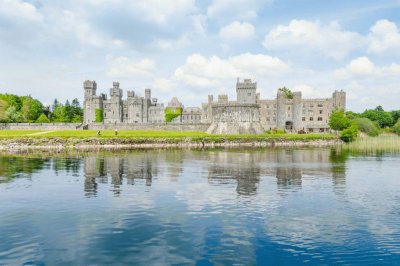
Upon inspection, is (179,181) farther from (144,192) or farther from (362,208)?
(362,208)

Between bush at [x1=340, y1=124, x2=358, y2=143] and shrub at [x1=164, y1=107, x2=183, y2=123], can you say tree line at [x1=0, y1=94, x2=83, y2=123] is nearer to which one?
shrub at [x1=164, y1=107, x2=183, y2=123]

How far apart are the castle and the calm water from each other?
59386 millimetres

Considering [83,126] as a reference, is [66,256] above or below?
below

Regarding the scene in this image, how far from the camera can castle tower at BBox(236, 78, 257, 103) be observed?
11106 centimetres

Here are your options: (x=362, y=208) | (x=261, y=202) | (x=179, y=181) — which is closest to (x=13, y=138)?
(x=179, y=181)

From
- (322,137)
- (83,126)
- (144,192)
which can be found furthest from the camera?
(83,126)

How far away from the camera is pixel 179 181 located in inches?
1071

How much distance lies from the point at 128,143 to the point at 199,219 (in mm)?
51948

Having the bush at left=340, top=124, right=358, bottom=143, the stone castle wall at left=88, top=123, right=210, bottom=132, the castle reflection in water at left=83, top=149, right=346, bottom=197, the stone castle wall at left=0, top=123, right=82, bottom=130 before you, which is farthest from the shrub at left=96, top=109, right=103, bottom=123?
the castle reflection in water at left=83, top=149, right=346, bottom=197

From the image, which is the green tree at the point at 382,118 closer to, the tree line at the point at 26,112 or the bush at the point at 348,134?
the bush at the point at 348,134

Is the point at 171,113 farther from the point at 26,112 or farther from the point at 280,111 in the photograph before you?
the point at 26,112

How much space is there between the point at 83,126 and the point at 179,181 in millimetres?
69865

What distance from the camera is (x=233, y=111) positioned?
88938 mm

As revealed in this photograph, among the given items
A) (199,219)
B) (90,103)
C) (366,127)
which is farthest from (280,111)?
(199,219)
